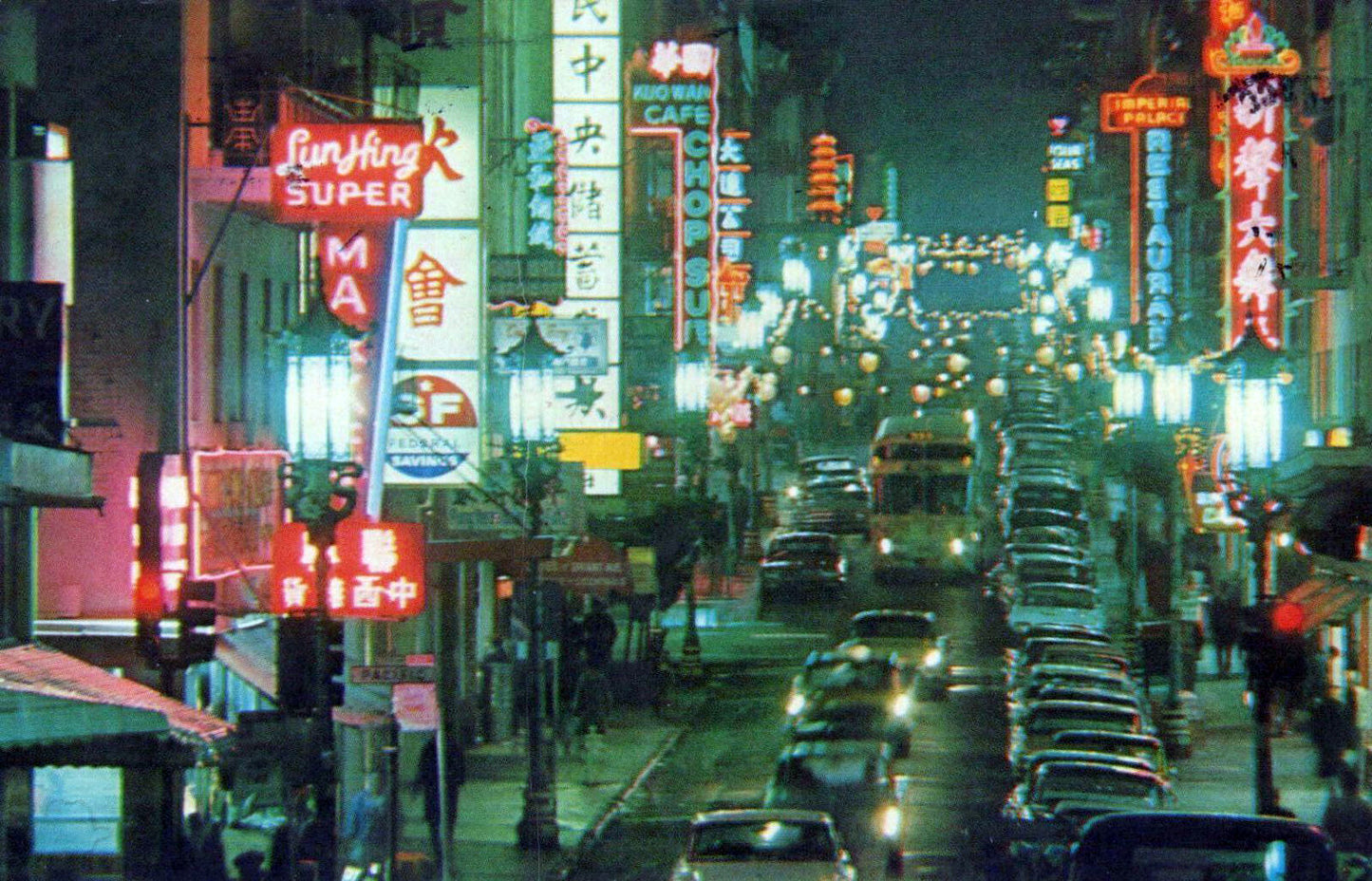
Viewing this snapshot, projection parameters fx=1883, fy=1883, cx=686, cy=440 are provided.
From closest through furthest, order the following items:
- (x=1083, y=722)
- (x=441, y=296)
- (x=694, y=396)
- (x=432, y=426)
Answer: (x=432, y=426)
(x=441, y=296)
(x=1083, y=722)
(x=694, y=396)

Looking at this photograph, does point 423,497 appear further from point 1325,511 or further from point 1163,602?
point 1163,602

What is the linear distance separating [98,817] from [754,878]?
24.1 feet

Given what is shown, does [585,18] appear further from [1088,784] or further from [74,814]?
[74,814]

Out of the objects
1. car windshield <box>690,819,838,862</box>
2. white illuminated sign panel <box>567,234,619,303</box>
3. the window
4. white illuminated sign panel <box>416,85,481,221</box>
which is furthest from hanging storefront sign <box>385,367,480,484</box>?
white illuminated sign panel <box>567,234,619,303</box>

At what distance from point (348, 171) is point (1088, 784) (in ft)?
37.7

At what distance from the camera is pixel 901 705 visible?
31.8 meters

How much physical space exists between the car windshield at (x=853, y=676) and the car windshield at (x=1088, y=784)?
8.81 meters

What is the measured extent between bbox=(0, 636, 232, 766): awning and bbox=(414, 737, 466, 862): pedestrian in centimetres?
431

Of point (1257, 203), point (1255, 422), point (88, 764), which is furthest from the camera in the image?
point (1257, 203)

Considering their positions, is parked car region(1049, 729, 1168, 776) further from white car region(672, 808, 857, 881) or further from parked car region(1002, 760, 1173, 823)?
white car region(672, 808, 857, 881)

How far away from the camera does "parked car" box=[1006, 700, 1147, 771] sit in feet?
92.4

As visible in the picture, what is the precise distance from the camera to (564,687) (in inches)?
1380

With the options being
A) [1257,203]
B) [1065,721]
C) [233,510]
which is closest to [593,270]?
[1257,203]

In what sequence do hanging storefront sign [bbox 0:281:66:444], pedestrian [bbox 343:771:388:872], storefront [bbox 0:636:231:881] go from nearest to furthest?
storefront [bbox 0:636:231:881]
hanging storefront sign [bbox 0:281:66:444]
pedestrian [bbox 343:771:388:872]
